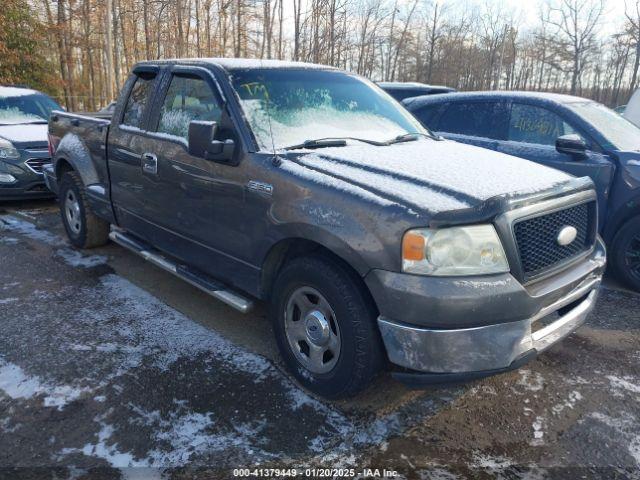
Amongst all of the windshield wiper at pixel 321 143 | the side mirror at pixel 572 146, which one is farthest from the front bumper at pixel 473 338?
the side mirror at pixel 572 146

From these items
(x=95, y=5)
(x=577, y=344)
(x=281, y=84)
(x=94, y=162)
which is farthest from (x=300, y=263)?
(x=95, y=5)

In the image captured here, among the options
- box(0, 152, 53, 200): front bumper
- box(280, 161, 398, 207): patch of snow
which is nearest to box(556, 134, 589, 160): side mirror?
box(280, 161, 398, 207): patch of snow

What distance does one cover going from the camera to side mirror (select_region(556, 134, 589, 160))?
15.3 feet

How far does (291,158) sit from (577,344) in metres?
2.51

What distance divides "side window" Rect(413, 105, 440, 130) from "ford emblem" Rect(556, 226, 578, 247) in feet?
12.2

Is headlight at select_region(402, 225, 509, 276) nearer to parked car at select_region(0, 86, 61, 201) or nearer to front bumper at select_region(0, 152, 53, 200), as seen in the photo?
parked car at select_region(0, 86, 61, 201)

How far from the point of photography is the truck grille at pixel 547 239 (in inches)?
96.2

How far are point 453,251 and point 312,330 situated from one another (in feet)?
3.11

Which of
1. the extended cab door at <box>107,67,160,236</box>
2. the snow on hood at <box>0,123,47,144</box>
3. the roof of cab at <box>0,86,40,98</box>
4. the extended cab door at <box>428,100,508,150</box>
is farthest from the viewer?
the roof of cab at <box>0,86,40,98</box>

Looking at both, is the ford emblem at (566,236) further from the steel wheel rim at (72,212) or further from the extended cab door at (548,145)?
the steel wheel rim at (72,212)

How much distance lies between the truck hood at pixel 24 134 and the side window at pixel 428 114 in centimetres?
540

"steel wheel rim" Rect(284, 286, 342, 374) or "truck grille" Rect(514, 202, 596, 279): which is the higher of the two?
"truck grille" Rect(514, 202, 596, 279)

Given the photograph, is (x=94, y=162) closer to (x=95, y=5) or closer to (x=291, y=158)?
(x=291, y=158)

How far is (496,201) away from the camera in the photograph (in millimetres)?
2363
